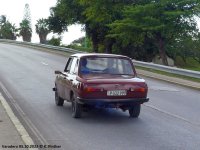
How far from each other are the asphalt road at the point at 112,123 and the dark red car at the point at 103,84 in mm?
430

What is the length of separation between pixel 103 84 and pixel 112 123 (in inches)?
35.7

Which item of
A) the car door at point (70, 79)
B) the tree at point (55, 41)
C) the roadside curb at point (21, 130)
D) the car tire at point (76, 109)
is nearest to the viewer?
the roadside curb at point (21, 130)

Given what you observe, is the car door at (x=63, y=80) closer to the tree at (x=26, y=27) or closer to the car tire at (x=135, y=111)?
the car tire at (x=135, y=111)

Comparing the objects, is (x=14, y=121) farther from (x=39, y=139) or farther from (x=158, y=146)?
(x=158, y=146)

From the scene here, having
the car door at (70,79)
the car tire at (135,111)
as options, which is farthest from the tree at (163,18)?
the car tire at (135,111)

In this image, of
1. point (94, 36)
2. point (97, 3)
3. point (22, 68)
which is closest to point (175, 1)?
point (97, 3)

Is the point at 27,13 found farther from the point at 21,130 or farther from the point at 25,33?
the point at 21,130

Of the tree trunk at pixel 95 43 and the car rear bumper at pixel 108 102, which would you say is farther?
the tree trunk at pixel 95 43

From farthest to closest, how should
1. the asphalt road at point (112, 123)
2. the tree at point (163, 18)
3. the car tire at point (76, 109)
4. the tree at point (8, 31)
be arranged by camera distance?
the tree at point (8, 31) → the tree at point (163, 18) → the car tire at point (76, 109) → the asphalt road at point (112, 123)

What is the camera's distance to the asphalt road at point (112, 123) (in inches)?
342

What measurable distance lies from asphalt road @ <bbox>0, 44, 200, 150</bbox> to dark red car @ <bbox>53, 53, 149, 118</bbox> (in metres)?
0.43

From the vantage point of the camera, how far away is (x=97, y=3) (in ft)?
138

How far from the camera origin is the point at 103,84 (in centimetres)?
1087

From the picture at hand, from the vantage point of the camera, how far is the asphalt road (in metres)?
8.69
